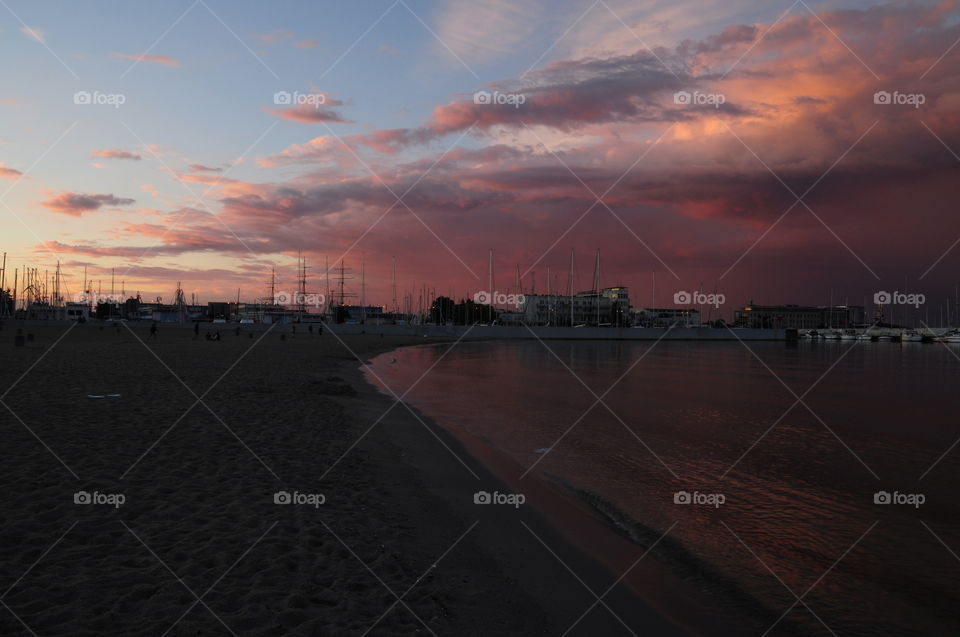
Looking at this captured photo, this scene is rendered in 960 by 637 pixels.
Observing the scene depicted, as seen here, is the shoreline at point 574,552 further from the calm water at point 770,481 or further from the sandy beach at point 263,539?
the calm water at point 770,481

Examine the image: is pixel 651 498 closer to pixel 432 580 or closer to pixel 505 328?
pixel 432 580

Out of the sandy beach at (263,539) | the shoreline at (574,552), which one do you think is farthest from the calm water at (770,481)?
the sandy beach at (263,539)

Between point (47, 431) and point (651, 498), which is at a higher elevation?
point (47, 431)

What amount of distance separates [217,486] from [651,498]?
338 inches

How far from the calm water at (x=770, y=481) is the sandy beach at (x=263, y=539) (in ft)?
7.57

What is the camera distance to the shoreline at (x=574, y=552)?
6926 mm

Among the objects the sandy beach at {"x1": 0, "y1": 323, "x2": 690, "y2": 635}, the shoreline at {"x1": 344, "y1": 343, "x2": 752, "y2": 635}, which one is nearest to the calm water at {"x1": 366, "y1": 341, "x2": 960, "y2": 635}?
the shoreline at {"x1": 344, "y1": 343, "x2": 752, "y2": 635}

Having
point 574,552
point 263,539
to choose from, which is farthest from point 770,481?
point 263,539

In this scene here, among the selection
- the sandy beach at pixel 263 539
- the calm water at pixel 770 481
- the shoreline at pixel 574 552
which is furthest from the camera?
the calm water at pixel 770 481

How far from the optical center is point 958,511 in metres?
12.3

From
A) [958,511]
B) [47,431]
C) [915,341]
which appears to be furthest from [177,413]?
[915,341]

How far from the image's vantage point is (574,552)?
28.7 feet

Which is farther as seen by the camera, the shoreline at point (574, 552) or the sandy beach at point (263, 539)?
the shoreline at point (574, 552)

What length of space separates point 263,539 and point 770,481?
482 inches
